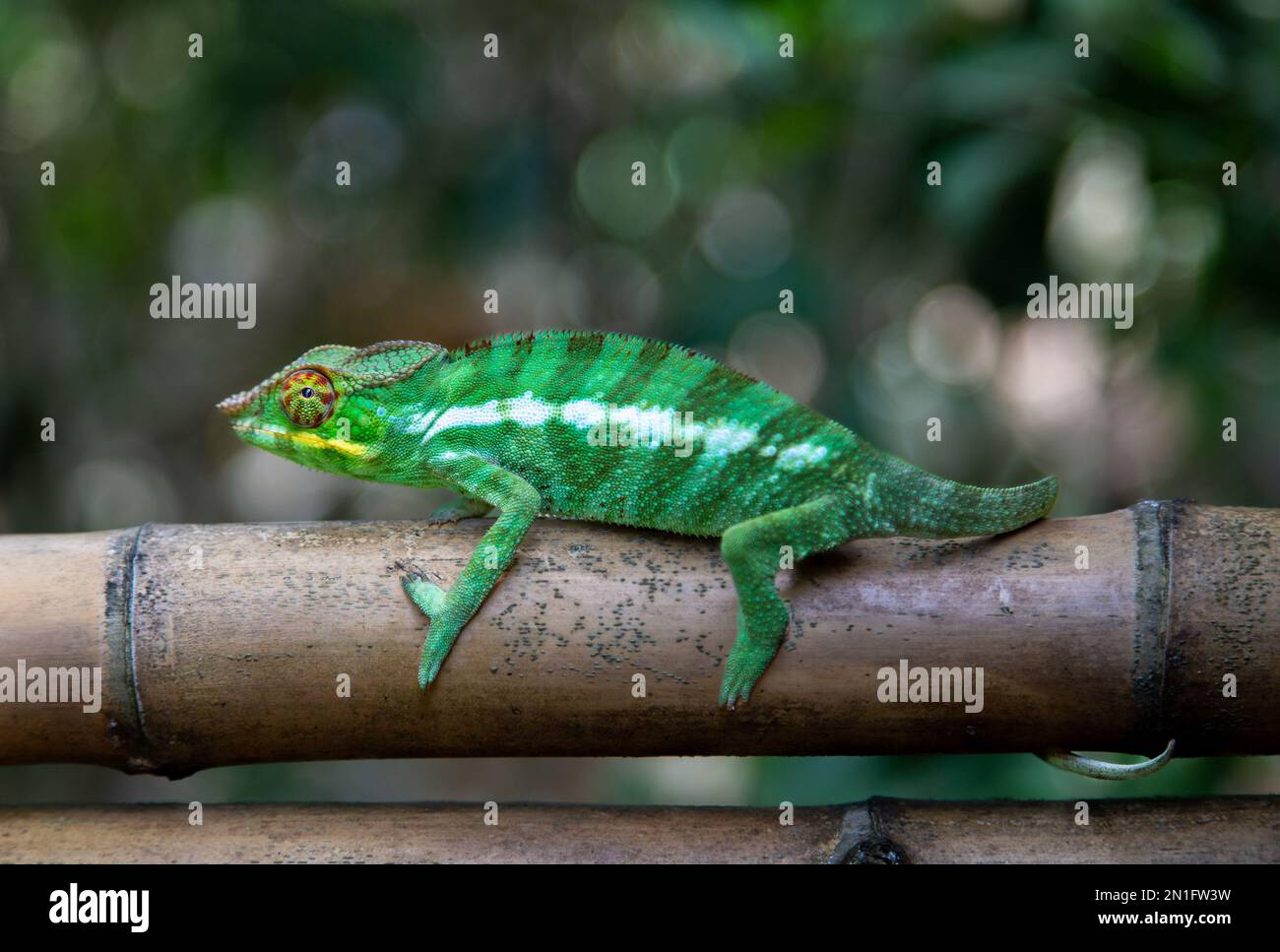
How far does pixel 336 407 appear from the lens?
1.62m

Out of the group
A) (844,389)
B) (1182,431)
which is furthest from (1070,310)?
(844,389)

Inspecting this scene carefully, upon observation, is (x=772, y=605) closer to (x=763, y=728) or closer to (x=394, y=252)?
(x=763, y=728)

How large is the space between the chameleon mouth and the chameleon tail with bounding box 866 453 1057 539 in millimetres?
732

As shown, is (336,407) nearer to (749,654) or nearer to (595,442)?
(595,442)

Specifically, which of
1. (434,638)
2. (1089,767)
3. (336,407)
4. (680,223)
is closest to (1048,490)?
(1089,767)

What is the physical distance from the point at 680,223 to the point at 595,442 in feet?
8.40

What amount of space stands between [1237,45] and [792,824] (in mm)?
1854

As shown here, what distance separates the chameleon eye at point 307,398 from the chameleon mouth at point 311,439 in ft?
0.05

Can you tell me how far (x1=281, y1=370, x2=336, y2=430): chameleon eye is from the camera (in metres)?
1.60

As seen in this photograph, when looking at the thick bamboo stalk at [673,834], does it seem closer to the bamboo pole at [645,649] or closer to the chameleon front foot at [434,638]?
the bamboo pole at [645,649]

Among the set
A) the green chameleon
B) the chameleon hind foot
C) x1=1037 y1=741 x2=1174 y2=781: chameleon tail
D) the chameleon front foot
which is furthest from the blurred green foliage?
the chameleon front foot

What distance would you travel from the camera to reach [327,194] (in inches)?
151

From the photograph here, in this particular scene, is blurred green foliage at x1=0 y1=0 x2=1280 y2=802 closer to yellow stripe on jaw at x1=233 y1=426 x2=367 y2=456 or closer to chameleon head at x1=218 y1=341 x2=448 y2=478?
chameleon head at x1=218 y1=341 x2=448 y2=478

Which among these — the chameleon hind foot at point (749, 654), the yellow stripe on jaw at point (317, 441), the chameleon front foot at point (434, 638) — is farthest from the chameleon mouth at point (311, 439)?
the chameleon hind foot at point (749, 654)
